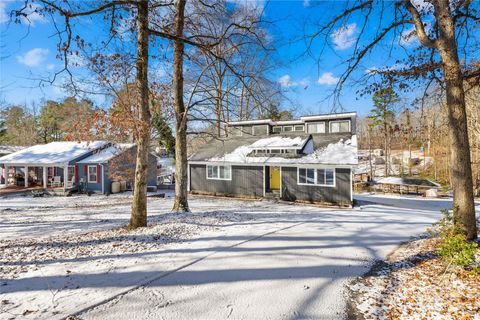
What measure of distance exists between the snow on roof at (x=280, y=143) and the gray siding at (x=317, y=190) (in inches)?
64.6

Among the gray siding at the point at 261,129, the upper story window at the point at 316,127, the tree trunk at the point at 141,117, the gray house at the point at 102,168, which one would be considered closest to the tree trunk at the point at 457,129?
the tree trunk at the point at 141,117

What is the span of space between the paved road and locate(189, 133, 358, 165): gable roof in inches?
321

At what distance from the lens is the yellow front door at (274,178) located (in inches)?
648

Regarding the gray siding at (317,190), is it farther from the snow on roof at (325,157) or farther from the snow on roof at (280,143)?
the snow on roof at (280,143)

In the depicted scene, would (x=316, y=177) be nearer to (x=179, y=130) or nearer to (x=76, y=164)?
(x=179, y=130)

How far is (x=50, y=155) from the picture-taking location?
20.6 m

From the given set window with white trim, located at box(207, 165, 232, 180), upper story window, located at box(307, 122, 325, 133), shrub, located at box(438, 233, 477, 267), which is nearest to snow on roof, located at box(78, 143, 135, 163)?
window with white trim, located at box(207, 165, 232, 180)

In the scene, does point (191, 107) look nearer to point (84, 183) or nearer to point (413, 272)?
point (413, 272)

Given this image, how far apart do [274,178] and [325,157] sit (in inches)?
147

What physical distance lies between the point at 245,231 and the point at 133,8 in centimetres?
693

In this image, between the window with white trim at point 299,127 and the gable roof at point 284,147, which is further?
the window with white trim at point 299,127

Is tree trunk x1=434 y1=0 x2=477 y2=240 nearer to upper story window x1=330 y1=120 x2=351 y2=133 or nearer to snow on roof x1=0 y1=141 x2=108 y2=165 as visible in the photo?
upper story window x1=330 y1=120 x2=351 y2=133

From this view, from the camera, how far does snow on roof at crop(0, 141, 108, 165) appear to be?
64.1 ft

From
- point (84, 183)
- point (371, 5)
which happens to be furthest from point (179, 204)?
point (84, 183)
